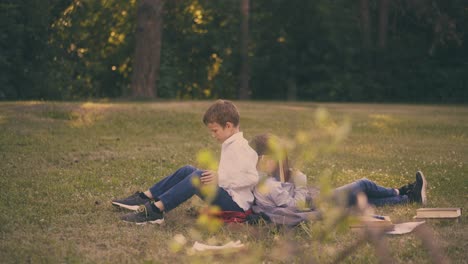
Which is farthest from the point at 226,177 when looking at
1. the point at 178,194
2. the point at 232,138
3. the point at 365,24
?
the point at 365,24

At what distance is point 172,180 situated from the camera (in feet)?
22.2

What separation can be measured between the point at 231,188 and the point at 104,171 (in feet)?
11.7

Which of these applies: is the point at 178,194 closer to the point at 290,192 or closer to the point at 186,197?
the point at 186,197

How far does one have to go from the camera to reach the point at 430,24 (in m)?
30.1

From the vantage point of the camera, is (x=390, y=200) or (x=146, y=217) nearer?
(x=146, y=217)

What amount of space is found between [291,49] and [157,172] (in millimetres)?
22424

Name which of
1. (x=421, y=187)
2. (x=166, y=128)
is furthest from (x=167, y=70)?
(x=421, y=187)

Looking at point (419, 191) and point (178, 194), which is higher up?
point (178, 194)

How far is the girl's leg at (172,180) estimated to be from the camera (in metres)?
6.69

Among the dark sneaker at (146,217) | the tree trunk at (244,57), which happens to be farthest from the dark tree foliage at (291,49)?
the dark sneaker at (146,217)

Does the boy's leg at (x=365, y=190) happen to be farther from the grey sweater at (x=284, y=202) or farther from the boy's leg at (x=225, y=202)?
the boy's leg at (x=225, y=202)

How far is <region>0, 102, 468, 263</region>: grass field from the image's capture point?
5273mm

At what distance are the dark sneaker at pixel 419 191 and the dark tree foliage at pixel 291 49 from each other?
860 inches

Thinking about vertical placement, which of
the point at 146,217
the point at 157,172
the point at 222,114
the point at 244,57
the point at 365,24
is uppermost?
the point at 365,24
